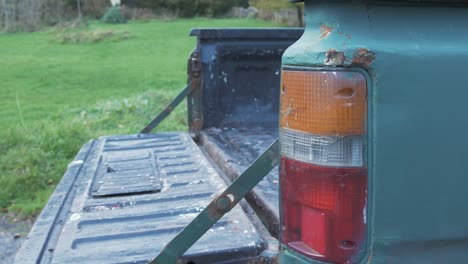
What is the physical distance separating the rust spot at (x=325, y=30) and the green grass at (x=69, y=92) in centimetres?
447

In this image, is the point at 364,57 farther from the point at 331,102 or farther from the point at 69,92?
the point at 69,92

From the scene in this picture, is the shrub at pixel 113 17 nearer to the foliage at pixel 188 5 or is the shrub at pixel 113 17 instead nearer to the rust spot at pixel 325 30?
the foliage at pixel 188 5

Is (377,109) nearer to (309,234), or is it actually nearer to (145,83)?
(309,234)

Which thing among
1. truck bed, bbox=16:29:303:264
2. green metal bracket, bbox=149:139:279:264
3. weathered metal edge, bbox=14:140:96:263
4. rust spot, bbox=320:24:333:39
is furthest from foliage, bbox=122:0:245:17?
rust spot, bbox=320:24:333:39

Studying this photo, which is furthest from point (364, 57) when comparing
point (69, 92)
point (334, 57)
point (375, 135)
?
Result: point (69, 92)

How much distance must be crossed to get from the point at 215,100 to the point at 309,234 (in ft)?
8.06

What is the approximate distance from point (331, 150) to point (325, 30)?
294 millimetres

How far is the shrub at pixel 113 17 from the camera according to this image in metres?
37.7

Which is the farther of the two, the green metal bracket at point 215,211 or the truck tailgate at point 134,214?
the truck tailgate at point 134,214

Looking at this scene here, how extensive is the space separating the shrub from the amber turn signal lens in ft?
124

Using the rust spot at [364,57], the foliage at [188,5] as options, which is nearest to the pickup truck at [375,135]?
the rust spot at [364,57]

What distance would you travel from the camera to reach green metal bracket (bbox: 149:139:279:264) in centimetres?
174

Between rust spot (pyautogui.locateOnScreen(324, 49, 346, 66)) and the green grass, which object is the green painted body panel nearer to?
rust spot (pyautogui.locateOnScreen(324, 49, 346, 66))

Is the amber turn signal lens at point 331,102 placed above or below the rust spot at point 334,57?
below
